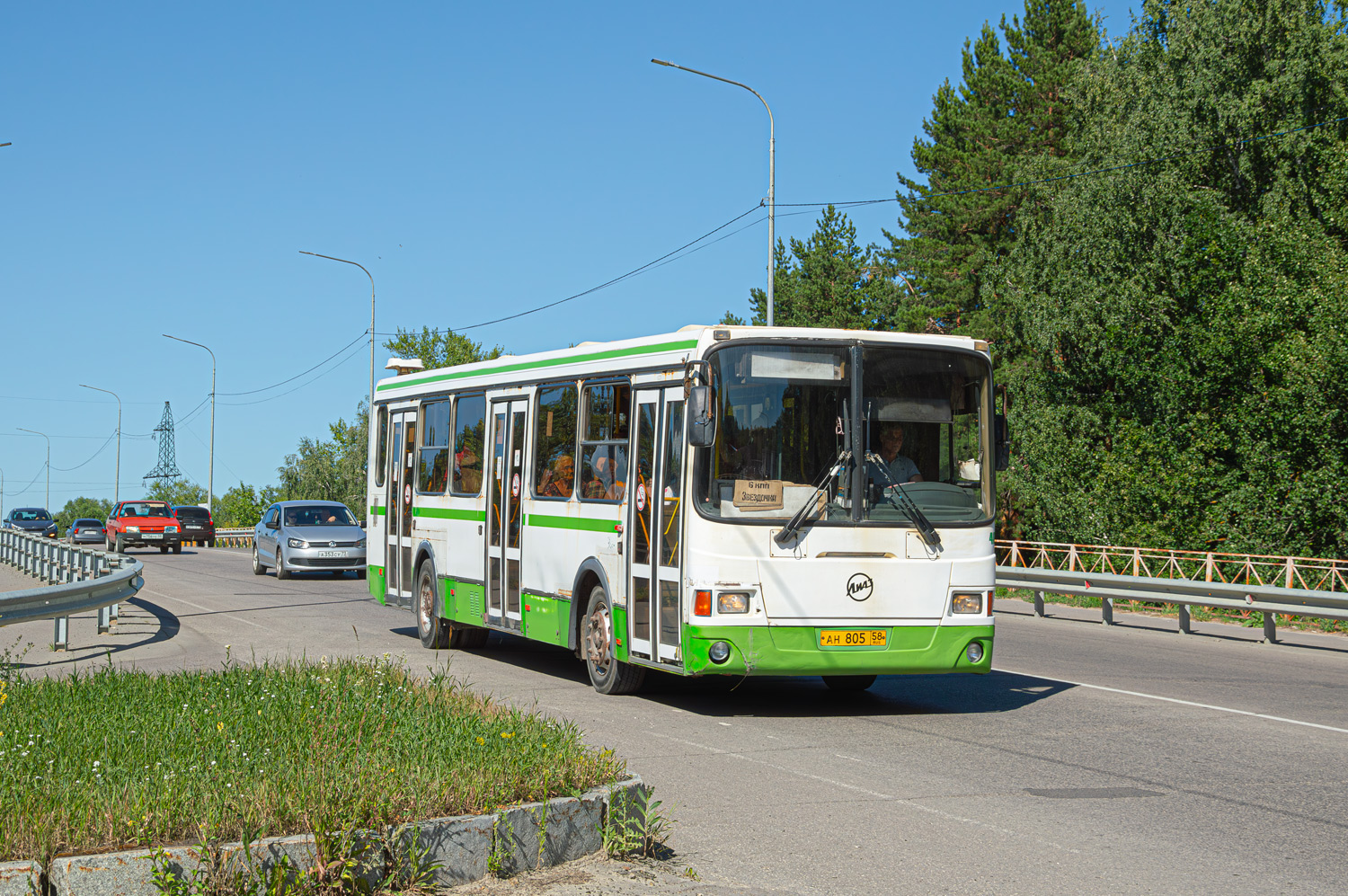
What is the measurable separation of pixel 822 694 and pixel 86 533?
57.1 metres

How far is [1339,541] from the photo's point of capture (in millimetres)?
25922

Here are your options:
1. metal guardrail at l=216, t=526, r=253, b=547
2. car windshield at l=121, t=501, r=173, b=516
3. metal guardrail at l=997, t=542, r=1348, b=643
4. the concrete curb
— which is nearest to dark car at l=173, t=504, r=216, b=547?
metal guardrail at l=216, t=526, r=253, b=547

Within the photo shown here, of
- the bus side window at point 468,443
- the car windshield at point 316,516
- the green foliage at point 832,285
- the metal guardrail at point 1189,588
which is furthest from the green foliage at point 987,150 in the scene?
the bus side window at point 468,443

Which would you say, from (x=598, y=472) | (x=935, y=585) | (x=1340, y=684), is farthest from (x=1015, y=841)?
(x=1340, y=684)

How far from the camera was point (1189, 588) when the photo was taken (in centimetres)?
1859

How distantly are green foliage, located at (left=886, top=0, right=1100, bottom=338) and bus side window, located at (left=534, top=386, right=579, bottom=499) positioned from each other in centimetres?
3226

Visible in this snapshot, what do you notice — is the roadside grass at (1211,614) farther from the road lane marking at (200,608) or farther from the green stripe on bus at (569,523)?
the road lane marking at (200,608)

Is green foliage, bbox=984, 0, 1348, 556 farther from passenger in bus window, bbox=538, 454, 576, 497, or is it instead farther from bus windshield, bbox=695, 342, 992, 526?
Answer: passenger in bus window, bbox=538, 454, 576, 497

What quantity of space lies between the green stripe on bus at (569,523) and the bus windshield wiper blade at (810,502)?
1802 millimetres

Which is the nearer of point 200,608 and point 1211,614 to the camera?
point 200,608

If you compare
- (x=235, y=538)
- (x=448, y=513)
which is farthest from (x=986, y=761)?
(x=235, y=538)

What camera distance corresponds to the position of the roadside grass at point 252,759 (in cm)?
509

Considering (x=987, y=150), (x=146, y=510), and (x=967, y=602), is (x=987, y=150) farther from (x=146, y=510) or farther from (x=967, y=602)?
(x=967, y=602)

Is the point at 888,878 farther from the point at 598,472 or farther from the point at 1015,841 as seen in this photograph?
the point at 598,472
